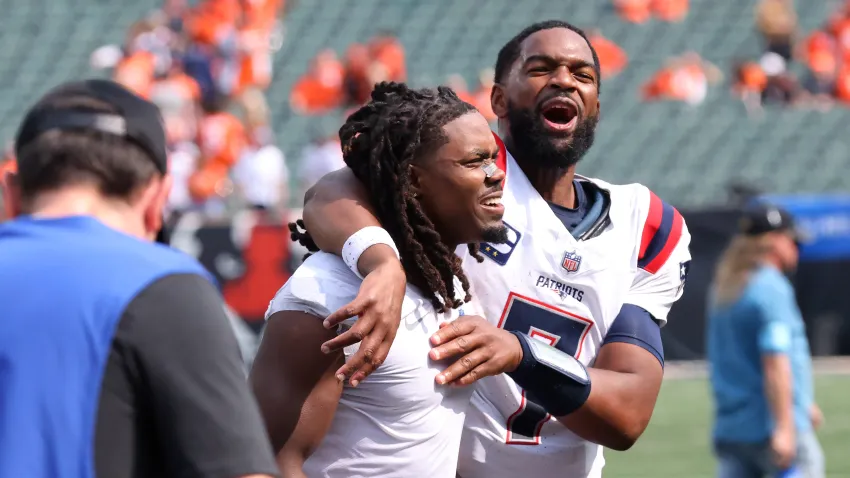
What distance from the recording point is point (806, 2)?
697 inches

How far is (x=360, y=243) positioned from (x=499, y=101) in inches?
41.1

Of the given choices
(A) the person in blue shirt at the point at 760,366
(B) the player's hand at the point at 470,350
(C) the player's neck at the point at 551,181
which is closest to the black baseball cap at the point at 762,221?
(A) the person in blue shirt at the point at 760,366

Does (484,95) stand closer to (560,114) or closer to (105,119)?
(560,114)

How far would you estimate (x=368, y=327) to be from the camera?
2.59 meters

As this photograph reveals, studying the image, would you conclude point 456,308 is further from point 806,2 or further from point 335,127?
point 806,2

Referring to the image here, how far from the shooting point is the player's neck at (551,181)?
11.9 feet

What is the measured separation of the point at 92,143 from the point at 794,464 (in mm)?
4888

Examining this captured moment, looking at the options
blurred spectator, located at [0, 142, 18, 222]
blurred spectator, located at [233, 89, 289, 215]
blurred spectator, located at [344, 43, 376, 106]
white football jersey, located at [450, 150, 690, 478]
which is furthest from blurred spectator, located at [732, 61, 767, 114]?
white football jersey, located at [450, 150, 690, 478]

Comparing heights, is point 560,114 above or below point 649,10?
above

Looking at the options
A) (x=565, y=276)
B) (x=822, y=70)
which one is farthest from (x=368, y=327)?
(x=822, y=70)

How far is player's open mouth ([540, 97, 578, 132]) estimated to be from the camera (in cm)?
355

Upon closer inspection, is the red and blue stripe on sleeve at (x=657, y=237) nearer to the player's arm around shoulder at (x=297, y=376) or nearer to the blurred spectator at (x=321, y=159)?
the player's arm around shoulder at (x=297, y=376)

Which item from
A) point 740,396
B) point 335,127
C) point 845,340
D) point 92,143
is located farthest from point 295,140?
point 92,143

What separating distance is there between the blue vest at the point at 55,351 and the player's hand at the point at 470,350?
100 centimetres
